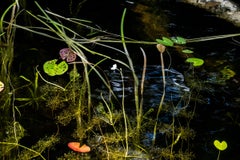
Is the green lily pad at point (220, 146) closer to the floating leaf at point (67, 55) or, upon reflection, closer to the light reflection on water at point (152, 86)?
the light reflection on water at point (152, 86)

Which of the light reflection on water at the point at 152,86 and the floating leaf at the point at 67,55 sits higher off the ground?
the floating leaf at the point at 67,55

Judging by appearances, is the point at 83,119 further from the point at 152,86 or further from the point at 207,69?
the point at 207,69

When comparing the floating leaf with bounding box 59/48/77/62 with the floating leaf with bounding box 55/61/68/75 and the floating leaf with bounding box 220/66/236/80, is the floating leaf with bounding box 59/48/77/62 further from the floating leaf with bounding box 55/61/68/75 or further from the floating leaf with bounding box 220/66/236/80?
the floating leaf with bounding box 220/66/236/80

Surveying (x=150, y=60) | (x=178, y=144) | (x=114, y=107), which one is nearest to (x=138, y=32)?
(x=150, y=60)

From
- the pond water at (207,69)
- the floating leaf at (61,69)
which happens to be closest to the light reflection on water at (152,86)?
the pond water at (207,69)

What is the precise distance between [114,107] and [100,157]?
0.42 m

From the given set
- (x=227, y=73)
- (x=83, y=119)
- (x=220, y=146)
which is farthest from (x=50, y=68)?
(x=227, y=73)

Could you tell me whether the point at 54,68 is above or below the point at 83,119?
above

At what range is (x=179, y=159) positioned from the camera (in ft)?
5.57

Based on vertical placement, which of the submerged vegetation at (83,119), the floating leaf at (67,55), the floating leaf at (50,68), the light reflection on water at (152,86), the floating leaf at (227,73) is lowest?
the submerged vegetation at (83,119)

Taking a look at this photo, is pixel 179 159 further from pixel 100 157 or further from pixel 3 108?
pixel 3 108

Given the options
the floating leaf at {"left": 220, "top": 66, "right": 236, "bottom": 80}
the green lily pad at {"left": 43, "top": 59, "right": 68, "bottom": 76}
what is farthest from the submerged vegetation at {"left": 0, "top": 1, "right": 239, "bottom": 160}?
the floating leaf at {"left": 220, "top": 66, "right": 236, "bottom": 80}

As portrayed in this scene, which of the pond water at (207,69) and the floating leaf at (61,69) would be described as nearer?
the pond water at (207,69)

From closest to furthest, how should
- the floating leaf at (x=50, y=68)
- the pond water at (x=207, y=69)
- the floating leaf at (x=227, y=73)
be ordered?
the pond water at (x=207, y=69), the floating leaf at (x=50, y=68), the floating leaf at (x=227, y=73)
